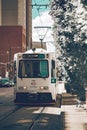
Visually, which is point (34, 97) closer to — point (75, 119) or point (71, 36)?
point (75, 119)

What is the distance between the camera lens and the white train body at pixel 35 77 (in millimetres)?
35812

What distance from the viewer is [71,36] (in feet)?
69.7

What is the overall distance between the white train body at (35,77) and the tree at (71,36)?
26.6ft

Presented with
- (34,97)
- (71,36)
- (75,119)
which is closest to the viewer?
(71,36)

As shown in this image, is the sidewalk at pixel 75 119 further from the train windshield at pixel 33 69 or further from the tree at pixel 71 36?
the train windshield at pixel 33 69

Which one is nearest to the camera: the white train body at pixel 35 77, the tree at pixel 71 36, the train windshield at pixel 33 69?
the tree at pixel 71 36

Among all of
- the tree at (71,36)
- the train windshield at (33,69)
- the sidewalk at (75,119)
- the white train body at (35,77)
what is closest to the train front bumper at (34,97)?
the white train body at (35,77)

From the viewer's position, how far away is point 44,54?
3612 centimetres

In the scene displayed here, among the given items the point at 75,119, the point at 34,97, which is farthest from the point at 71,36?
the point at 34,97

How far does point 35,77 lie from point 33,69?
56cm

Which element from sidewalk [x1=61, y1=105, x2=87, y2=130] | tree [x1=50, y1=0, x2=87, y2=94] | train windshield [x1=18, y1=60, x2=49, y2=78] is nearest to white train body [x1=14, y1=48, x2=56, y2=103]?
train windshield [x1=18, y1=60, x2=49, y2=78]

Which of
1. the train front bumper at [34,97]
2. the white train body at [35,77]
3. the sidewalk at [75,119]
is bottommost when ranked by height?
the sidewalk at [75,119]

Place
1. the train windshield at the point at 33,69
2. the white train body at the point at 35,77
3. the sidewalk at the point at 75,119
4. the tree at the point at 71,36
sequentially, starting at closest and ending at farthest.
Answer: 1. the tree at the point at 71,36
2. the sidewalk at the point at 75,119
3. the white train body at the point at 35,77
4. the train windshield at the point at 33,69

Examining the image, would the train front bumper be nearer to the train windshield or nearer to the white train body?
the white train body
